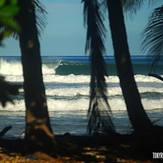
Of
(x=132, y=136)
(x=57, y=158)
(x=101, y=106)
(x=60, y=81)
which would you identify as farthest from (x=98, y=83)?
(x=60, y=81)

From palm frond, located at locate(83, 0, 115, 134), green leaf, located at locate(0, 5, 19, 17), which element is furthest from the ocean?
green leaf, located at locate(0, 5, 19, 17)

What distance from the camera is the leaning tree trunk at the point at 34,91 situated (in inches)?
235

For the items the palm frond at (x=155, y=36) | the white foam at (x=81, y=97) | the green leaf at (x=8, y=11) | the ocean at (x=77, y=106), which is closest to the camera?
the green leaf at (x=8, y=11)

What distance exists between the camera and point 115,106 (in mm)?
23828

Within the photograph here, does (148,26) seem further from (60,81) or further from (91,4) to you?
(60,81)

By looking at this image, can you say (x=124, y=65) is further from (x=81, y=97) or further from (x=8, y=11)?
(x=81, y=97)

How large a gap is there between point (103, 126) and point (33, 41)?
179 cm

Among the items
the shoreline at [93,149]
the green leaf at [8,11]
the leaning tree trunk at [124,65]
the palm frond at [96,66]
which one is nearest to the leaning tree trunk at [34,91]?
the shoreline at [93,149]

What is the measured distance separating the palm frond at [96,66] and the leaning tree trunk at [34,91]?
2.98 ft

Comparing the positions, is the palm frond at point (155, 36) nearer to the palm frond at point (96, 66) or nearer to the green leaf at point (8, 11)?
the palm frond at point (96, 66)

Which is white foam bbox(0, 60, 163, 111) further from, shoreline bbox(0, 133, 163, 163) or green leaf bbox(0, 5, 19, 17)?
green leaf bbox(0, 5, 19, 17)

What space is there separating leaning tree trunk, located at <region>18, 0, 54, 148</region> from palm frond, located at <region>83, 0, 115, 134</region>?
91cm

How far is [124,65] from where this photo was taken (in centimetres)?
686

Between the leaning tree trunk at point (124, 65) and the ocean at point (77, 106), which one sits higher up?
the leaning tree trunk at point (124, 65)
